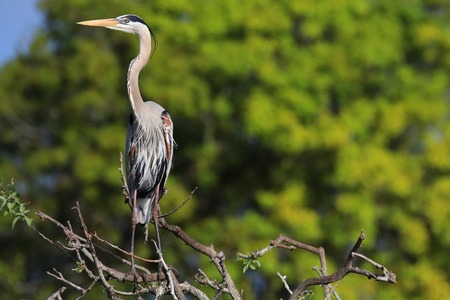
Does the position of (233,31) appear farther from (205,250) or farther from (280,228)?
(205,250)

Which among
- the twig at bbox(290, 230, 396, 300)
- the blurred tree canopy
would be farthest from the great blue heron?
the blurred tree canopy

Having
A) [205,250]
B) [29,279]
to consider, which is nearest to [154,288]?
[205,250]

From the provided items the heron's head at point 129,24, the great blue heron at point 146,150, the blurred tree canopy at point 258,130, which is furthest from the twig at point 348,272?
the blurred tree canopy at point 258,130

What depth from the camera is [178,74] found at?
19156 millimetres

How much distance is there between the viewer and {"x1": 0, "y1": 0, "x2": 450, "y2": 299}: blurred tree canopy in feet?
62.4

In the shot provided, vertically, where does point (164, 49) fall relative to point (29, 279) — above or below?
above

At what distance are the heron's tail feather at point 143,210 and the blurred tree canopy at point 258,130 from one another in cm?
1183

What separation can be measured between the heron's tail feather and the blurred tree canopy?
1183 centimetres

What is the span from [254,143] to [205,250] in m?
16.3

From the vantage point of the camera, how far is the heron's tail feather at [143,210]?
6.41 metres

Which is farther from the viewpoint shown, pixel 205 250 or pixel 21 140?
pixel 21 140

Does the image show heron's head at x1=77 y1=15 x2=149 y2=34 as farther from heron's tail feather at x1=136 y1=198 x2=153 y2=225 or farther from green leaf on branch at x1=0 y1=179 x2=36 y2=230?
green leaf on branch at x1=0 y1=179 x2=36 y2=230

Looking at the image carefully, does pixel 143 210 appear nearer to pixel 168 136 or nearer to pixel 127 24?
pixel 168 136

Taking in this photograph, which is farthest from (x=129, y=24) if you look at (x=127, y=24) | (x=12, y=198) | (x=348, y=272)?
(x=348, y=272)
